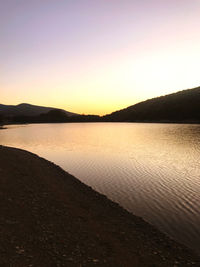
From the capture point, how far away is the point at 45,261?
7574mm

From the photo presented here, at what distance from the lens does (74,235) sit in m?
9.87

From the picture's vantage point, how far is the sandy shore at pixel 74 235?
805cm

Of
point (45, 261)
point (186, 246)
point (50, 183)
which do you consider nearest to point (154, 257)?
point (186, 246)

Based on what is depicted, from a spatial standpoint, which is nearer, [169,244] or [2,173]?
[169,244]

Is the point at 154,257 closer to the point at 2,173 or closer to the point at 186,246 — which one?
the point at 186,246

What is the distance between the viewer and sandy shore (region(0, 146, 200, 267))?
26.4ft

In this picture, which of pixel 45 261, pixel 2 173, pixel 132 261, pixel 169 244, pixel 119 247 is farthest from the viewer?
pixel 2 173

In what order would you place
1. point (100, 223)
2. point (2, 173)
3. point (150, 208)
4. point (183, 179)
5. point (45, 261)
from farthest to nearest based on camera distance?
point (183, 179) → point (2, 173) → point (150, 208) → point (100, 223) → point (45, 261)

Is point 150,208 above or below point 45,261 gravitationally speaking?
below

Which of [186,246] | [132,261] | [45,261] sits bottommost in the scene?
[186,246]

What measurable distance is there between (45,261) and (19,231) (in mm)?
2558

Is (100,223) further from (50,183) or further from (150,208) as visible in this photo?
(50,183)

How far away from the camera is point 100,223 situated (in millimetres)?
11758

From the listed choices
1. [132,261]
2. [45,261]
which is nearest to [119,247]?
[132,261]
